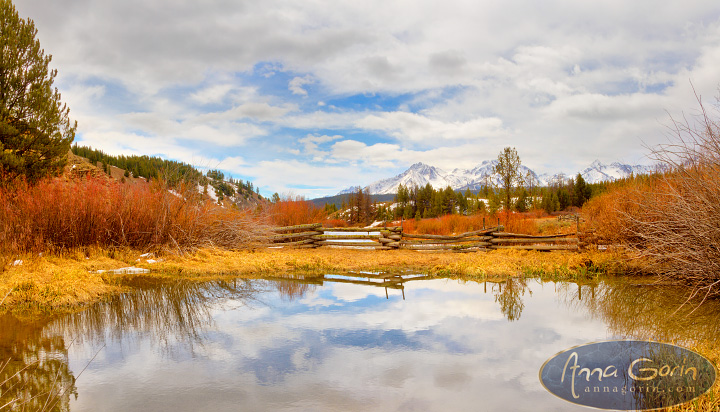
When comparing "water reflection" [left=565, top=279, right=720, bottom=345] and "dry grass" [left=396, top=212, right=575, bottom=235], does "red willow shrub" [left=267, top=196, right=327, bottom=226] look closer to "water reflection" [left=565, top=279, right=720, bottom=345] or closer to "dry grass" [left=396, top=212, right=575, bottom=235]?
"dry grass" [left=396, top=212, right=575, bottom=235]

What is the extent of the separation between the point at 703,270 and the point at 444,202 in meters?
72.6

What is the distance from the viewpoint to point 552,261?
12656mm

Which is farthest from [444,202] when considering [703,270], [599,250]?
[703,270]

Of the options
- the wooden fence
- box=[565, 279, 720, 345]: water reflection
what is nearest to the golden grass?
the wooden fence

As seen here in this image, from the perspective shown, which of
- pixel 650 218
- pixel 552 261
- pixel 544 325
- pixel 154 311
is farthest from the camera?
pixel 552 261

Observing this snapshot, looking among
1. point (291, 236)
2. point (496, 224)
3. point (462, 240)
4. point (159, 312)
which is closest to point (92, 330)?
point (159, 312)

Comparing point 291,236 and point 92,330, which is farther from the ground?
point 291,236

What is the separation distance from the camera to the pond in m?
3.99

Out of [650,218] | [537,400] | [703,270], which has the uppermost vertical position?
[650,218]

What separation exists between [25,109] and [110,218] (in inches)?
260

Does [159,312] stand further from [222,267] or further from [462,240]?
[462,240]

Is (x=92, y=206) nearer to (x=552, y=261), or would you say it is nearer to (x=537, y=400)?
(x=537, y=400)

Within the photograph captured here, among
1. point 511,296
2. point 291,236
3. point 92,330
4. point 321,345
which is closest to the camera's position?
point 321,345

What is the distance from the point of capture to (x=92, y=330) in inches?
241
